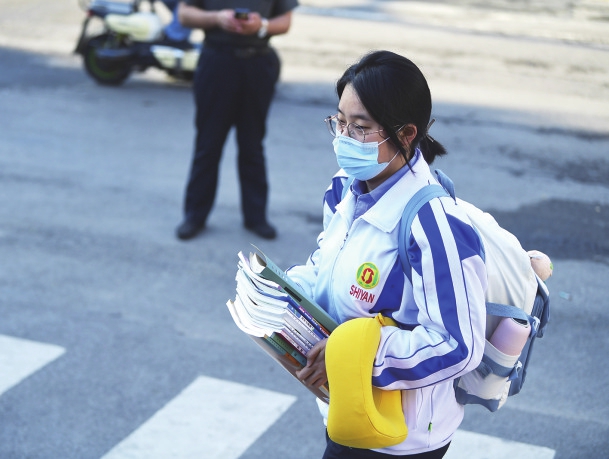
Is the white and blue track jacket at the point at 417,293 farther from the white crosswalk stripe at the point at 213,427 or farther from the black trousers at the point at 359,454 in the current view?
the white crosswalk stripe at the point at 213,427

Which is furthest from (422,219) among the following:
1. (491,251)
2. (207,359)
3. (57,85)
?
(57,85)

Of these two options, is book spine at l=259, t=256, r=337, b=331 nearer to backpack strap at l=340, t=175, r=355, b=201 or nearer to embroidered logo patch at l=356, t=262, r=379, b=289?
embroidered logo patch at l=356, t=262, r=379, b=289

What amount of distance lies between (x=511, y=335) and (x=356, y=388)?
503mm

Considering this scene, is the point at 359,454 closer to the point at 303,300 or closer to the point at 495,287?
the point at 303,300

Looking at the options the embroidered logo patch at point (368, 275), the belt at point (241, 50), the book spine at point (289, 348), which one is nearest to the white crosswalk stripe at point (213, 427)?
the book spine at point (289, 348)

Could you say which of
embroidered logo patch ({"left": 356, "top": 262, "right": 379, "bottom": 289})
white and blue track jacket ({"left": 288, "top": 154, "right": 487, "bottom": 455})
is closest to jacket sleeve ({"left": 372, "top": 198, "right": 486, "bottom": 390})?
white and blue track jacket ({"left": 288, "top": 154, "right": 487, "bottom": 455})

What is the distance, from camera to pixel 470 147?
10398 millimetres

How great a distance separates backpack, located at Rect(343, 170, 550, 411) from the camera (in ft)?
8.99

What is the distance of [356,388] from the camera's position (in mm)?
2652

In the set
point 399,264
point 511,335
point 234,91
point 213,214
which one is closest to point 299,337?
point 399,264

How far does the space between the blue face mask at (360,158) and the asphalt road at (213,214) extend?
92.0 inches

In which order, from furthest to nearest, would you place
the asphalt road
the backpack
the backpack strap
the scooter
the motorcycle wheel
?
the motorcycle wheel
the scooter
the asphalt road
the backpack strap
the backpack

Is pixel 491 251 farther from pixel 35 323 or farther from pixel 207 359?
pixel 35 323

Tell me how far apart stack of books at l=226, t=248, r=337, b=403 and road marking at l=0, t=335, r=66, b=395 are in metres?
2.96
